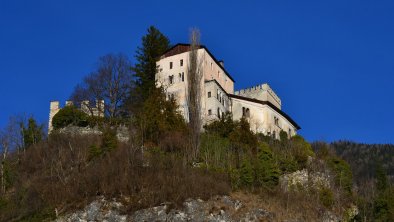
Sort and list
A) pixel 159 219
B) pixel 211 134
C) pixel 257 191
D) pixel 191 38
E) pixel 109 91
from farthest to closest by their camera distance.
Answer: pixel 109 91 < pixel 191 38 < pixel 211 134 < pixel 257 191 < pixel 159 219

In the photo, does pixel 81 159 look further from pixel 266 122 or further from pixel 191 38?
pixel 266 122

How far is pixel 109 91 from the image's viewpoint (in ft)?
189

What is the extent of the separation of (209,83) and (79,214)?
999 inches

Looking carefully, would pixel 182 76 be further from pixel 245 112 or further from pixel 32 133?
pixel 32 133

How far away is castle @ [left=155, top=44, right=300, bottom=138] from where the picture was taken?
193 ft

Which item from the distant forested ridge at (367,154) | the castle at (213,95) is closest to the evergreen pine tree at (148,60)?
the castle at (213,95)

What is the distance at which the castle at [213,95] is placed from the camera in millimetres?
58750

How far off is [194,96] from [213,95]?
10277 mm

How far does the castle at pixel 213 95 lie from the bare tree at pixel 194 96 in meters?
6.03

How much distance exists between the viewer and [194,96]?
48594 mm

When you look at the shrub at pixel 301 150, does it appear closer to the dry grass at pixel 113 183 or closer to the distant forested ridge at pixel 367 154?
the dry grass at pixel 113 183

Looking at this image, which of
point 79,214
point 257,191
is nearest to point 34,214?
point 79,214

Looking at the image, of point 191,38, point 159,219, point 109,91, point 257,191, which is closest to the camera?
point 159,219

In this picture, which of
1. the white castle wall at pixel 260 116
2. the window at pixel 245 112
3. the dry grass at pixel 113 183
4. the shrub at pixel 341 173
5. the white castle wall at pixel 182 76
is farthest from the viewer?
the window at pixel 245 112
